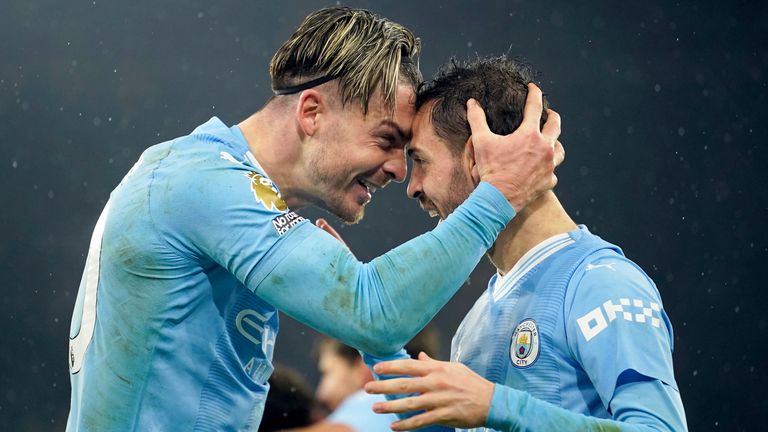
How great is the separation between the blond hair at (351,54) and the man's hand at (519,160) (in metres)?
0.34

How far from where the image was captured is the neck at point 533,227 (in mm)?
2189

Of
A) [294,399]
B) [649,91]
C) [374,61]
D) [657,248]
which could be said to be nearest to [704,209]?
[657,248]

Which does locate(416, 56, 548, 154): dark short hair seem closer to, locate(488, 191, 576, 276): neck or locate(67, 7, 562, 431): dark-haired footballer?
locate(67, 7, 562, 431): dark-haired footballer

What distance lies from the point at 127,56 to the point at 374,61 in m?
3.78

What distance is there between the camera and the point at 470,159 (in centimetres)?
224

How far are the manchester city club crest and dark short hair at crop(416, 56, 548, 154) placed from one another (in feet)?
1.59

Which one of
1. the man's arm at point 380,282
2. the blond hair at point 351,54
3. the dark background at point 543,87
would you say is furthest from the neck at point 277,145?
the dark background at point 543,87

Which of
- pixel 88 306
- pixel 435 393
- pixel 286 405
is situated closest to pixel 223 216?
pixel 88 306

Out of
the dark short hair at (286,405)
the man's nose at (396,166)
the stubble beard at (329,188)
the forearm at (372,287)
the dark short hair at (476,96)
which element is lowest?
the dark short hair at (286,405)

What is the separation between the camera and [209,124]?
2219 mm

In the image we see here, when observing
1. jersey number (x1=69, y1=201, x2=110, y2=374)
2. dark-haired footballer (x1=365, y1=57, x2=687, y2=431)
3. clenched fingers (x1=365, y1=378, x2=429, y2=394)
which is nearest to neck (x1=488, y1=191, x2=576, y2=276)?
dark-haired footballer (x1=365, y1=57, x2=687, y2=431)

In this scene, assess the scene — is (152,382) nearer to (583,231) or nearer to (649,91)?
(583,231)

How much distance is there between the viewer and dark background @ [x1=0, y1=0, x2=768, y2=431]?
5.64 metres

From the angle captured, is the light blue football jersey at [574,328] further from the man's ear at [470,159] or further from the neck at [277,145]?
the neck at [277,145]
